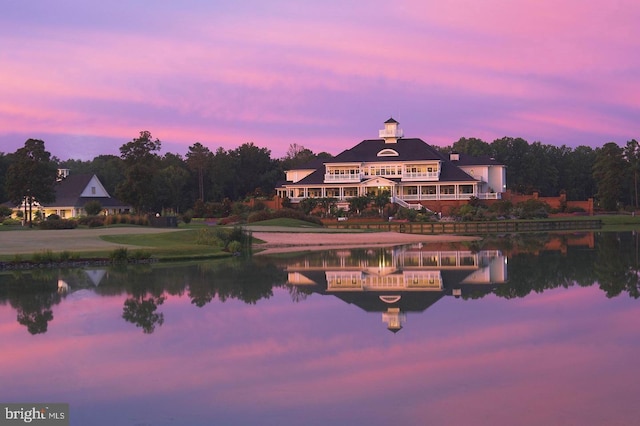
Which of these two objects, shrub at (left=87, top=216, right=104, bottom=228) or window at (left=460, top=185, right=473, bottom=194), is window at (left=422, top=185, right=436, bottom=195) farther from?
shrub at (left=87, top=216, right=104, bottom=228)

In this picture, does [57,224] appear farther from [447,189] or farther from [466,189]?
[466,189]

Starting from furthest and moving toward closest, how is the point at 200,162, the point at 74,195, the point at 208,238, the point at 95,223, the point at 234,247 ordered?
the point at 200,162 < the point at 74,195 < the point at 95,223 < the point at 208,238 < the point at 234,247

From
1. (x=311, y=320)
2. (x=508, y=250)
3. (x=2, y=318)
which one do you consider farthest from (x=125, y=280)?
(x=508, y=250)

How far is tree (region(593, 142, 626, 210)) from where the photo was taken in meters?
98.6

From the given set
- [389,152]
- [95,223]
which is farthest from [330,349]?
[389,152]

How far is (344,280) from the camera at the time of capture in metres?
25.3

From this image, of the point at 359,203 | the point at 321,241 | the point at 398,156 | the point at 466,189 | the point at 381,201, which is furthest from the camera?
the point at 398,156

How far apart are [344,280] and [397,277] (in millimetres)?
1728

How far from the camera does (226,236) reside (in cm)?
4312

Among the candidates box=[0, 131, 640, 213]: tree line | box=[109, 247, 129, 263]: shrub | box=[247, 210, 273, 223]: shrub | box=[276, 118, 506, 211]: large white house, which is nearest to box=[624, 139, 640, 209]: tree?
box=[0, 131, 640, 213]: tree line

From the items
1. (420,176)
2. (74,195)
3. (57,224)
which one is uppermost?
(420,176)

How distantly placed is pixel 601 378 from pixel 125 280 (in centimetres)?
1847

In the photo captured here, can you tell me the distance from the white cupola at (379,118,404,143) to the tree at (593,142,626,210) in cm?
2690

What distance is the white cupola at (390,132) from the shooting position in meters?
99.9
